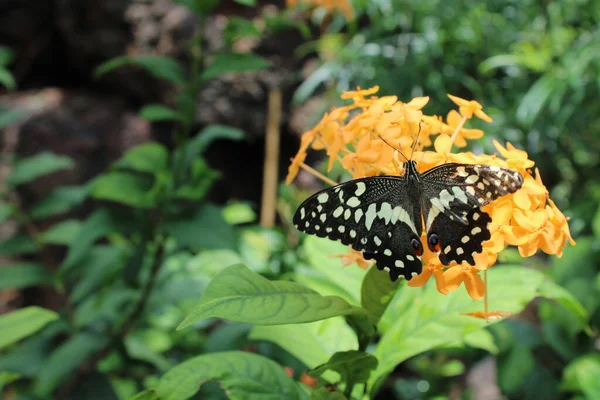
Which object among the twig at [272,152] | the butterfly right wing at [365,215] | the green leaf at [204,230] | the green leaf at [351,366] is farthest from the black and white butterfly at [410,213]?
the twig at [272,152]

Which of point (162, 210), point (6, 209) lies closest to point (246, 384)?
point (162, 210)

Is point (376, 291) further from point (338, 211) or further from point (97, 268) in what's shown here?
point (97, 268)

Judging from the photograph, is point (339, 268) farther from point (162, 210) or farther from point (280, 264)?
point (280, 264)

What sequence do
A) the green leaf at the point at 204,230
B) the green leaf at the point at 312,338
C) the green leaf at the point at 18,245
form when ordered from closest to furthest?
the green leaf at the point at 312,338
the green leaf at the point at 204,230
the green leaf at the point at 18,245

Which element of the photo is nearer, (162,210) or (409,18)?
(162,210)

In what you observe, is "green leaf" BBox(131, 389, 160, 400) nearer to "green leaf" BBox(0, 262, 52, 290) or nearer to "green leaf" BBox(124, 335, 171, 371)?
"green leaf" BBox(124, 335, 171, 371)

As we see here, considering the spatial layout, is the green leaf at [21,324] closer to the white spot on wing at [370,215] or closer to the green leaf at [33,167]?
the white spot on wing at [370,215]

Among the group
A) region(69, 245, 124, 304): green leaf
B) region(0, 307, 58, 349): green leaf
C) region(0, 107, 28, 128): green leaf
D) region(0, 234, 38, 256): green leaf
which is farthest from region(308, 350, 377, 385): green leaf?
region(0, 107, 28, 128): green leaf
